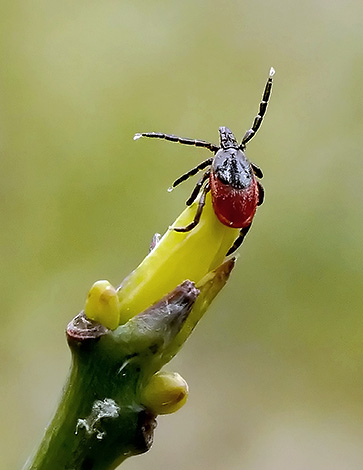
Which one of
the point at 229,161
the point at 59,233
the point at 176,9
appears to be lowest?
the point at 229,161

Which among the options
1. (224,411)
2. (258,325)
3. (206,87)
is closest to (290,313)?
(258,325)

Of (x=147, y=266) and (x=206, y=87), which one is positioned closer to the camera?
(x=147, y=266)

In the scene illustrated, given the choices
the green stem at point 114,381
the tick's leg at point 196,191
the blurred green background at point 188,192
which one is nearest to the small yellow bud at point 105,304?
the green stem at point 114,381

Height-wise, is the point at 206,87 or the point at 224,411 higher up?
the point at 206,87

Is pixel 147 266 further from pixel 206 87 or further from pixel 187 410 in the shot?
pixel 206 87

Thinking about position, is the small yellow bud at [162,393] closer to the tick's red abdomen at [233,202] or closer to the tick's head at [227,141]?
the tick's red abdomen at [233,202]

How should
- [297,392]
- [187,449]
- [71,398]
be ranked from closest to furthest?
1. [71,398]
2. [187,449]
3. [297,392]

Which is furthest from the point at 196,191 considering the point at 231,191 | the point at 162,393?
the point at 162,393

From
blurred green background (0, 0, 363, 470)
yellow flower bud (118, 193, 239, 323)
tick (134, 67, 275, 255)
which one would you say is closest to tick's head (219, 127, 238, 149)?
tick (134, 67, 275, 255)
